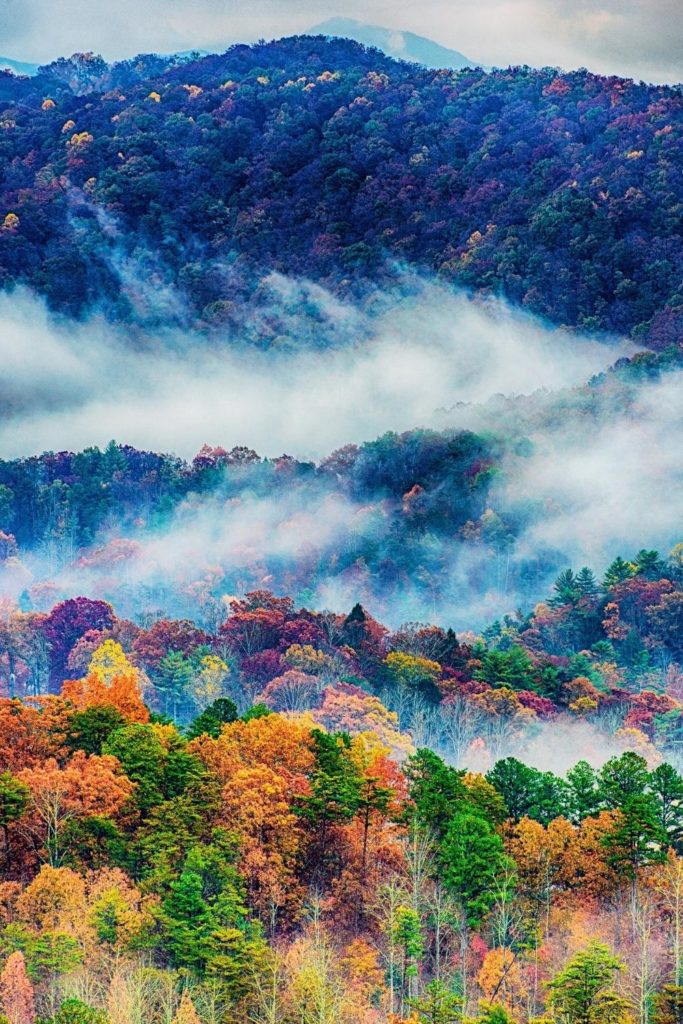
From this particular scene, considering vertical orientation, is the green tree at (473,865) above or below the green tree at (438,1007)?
above

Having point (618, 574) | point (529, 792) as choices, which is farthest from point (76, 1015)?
point (618, 574)

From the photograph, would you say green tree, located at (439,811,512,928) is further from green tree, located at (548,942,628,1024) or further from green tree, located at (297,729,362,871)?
green tree, located at (548,942,628,1024)

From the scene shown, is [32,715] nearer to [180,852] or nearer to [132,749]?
[132,749]

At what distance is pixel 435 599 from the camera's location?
180 meters

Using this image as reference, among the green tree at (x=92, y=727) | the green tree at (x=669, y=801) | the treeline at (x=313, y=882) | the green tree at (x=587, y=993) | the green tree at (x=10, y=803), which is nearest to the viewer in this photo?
the green tree at (x=587, y=993)

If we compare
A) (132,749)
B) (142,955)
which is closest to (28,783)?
(132,749)

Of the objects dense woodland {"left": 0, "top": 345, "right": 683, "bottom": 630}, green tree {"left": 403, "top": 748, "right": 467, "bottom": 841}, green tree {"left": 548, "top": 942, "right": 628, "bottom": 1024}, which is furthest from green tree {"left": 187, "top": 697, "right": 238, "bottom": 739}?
dense woodland {"left": 0, "top": 345, "right": 683, "bottom": 630}

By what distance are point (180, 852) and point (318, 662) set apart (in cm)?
5998

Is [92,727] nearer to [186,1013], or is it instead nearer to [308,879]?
[308,879]

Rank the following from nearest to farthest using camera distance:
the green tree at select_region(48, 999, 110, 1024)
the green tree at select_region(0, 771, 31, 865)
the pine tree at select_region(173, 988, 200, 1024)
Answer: the green tree at select_region(48, 999, 110, 1024) < the pine tree at select_region(173, 988, 200, 1024) < the green tree at select_region(0, 771, 31, 865)

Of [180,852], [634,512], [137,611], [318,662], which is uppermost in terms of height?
[634,512]

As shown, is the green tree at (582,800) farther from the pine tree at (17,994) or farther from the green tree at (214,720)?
the pine tree at (17,994)

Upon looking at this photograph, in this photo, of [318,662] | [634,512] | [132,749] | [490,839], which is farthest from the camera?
[634,512]

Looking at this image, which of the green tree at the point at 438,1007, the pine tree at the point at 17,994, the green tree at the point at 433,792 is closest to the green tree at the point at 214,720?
the green tree at the point at 433,792
